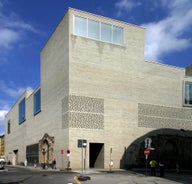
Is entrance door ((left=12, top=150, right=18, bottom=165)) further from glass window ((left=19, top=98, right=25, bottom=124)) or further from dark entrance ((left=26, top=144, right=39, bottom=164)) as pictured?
dark entrance ((left=26, top=144, right=39, bottom=164))

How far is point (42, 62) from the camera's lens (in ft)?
213

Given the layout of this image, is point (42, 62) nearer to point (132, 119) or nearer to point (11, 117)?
point (132, 119)

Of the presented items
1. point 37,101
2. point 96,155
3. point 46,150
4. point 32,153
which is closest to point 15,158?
point 32,153

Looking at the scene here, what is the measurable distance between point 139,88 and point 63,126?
549 inches

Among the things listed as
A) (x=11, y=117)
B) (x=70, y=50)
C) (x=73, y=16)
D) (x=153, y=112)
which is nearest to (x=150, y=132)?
(x=153, y=112)

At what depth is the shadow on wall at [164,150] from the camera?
2036 inches

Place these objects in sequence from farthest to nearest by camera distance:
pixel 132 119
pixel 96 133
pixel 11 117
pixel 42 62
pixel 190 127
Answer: pixel 11 117 → pixel 42 62 → pixel 190 127 → pixel 132 119 → pixel 96 133

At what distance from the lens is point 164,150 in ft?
177

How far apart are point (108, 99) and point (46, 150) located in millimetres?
15918

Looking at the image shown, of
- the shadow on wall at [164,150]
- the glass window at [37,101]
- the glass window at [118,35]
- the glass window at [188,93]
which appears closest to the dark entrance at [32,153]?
the glass window at [37,101]

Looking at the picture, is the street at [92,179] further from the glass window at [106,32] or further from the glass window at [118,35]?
the glass window at [118,35]

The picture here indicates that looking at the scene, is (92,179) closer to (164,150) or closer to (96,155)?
(96,155)

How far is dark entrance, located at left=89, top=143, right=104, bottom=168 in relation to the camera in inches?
1955

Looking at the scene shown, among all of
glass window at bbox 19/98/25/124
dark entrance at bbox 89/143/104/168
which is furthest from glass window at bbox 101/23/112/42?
glass window at bbox 19/98/25/124
